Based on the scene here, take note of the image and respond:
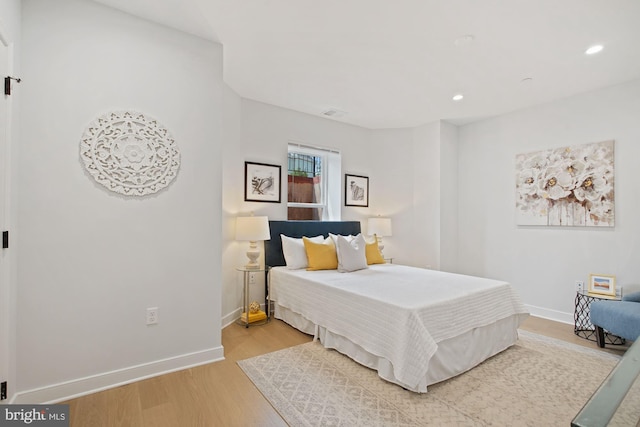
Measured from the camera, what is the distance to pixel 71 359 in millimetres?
1984

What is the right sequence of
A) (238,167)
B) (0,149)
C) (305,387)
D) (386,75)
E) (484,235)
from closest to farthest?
(0,149) < (305,387) < (386,75) < (238,167) < (484,235)

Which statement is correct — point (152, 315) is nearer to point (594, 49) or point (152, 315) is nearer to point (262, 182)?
point (262, 182)

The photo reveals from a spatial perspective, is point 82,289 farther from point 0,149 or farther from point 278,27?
point 278,27

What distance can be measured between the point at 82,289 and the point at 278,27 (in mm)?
2361

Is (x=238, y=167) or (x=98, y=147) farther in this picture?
(x=238, y=167)

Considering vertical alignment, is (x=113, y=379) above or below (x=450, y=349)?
below

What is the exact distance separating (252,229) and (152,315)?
133 centimetres

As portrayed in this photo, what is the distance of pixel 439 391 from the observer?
82.1 inches

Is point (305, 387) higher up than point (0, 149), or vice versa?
point (0, 149)

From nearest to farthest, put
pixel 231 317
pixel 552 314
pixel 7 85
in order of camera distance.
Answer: pixel 7 85 < pixel 231 317 < pixel 552 314

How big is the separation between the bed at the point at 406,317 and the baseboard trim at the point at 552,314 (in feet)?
3.91

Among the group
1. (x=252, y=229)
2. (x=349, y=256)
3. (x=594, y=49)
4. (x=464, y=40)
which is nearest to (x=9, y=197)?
(x=252, y=229)

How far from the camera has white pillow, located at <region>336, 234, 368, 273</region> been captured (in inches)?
136

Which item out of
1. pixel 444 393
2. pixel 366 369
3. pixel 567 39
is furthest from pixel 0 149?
pixel 567 39
